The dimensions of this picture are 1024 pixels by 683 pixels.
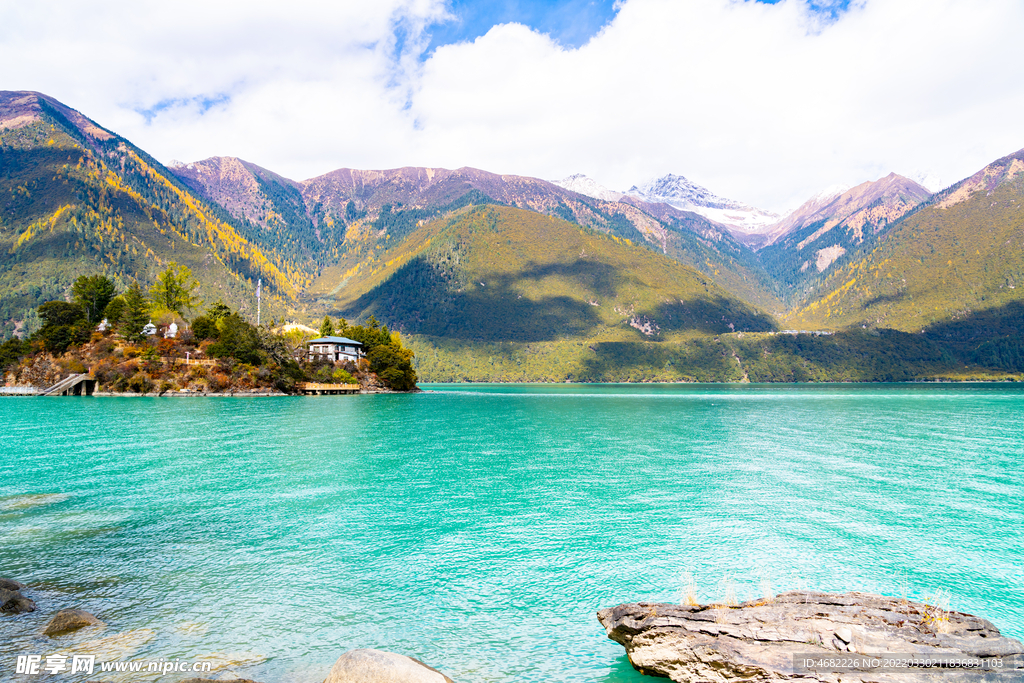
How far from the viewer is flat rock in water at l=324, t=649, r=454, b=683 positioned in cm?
1012

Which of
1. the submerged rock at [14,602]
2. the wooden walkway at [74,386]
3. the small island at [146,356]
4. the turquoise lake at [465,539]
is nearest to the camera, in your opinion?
the turquoise lake at [465,539]

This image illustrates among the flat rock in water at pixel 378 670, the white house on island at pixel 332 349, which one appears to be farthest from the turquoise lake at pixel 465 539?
the white house on island at pixel 332 349

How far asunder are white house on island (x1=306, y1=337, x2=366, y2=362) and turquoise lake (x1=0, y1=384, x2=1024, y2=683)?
97.1 meters

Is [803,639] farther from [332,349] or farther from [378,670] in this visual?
[332,349]

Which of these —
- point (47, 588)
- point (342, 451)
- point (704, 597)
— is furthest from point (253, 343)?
point (704, 597)

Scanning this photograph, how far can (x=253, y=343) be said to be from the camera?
127312mm

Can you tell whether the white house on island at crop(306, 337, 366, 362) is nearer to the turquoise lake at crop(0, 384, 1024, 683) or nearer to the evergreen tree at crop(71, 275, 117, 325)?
the evergreen tree at crop(71, 275, 117, 325)

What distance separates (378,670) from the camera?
404 inches

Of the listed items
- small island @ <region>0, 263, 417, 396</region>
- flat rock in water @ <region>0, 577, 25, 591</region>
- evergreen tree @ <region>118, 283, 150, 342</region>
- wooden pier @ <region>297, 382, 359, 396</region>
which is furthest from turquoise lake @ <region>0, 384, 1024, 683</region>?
wooden pier @ <region>297, 382, 359, 396</region>

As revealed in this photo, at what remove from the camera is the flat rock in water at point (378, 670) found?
33.2ft

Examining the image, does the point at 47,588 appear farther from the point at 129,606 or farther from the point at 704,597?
the point at 704,597

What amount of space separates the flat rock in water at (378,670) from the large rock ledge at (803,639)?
4.68m

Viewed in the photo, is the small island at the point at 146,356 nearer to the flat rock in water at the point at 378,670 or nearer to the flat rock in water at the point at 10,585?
the flat rock in water at the point at 10,585

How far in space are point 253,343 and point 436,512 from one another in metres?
116
